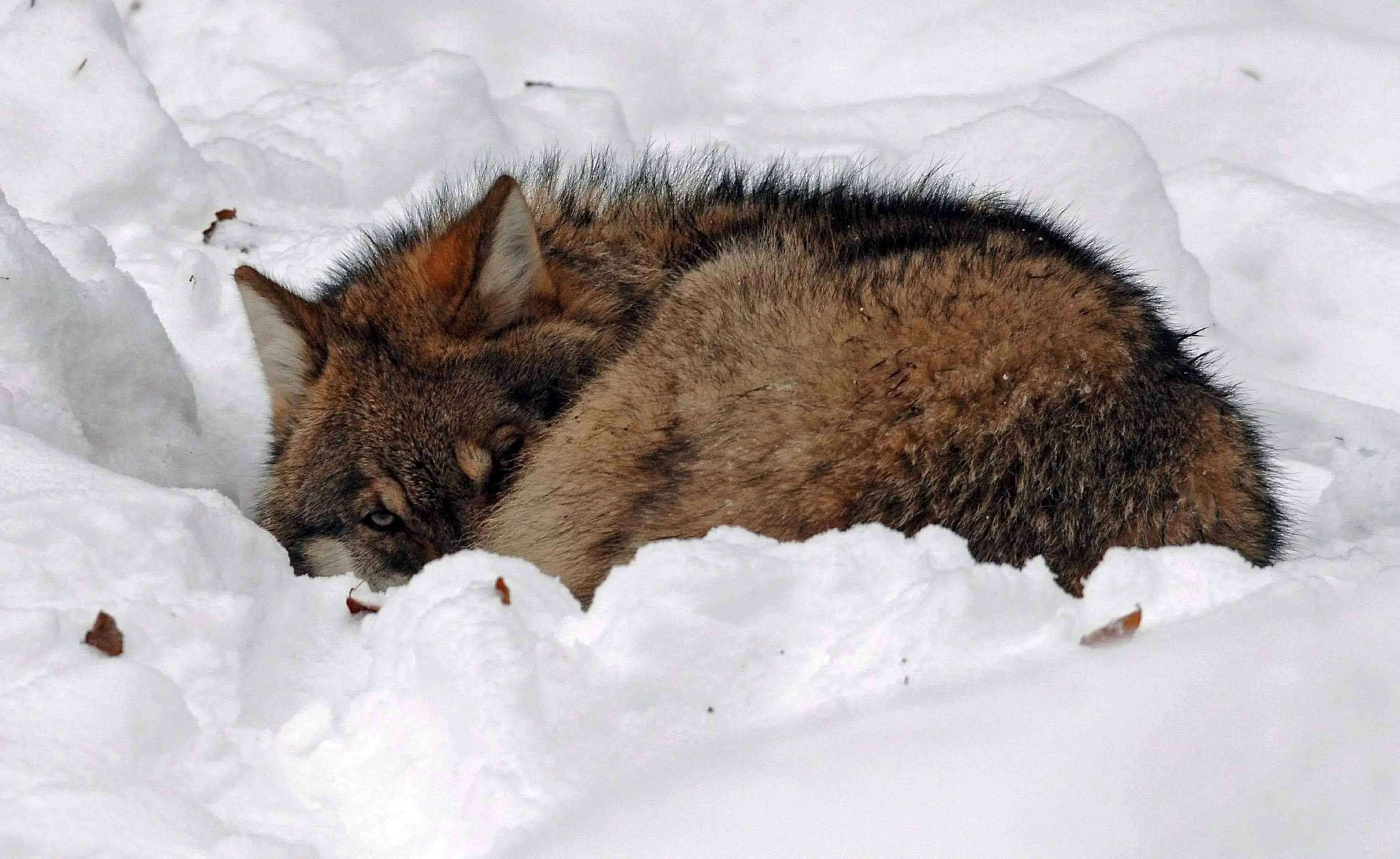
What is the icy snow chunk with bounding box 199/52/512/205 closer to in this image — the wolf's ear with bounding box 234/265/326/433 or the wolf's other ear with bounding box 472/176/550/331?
the wolf's ear with bounding box 234/265/326/433

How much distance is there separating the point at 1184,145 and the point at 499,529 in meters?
5.40

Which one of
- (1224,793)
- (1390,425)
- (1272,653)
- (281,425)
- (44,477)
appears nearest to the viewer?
(1224,793)

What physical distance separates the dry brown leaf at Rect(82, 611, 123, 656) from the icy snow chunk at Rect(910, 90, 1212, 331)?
177 inches

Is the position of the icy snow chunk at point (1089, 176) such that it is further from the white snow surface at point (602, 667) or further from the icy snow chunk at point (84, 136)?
the icy snow chunk at point (84, 136)

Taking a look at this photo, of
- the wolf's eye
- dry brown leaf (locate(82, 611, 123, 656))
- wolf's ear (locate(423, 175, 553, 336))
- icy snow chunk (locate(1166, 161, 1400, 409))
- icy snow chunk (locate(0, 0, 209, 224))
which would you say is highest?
dry brown leaf (locate(82, 611, 123, 656))

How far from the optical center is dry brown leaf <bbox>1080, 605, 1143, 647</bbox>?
257 centimetres

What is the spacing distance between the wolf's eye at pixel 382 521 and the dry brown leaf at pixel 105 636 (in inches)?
53.2

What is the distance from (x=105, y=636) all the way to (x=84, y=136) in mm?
4153

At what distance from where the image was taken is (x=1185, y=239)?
21.9 ft

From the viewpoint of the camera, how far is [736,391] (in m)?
3.38

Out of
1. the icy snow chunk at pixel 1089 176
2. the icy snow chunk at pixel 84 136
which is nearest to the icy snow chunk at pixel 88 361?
the icy snow chunk at pixel 84 136

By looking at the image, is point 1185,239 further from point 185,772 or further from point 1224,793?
point 185,772

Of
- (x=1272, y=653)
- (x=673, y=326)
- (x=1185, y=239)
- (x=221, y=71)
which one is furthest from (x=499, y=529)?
(x=221, y=71)

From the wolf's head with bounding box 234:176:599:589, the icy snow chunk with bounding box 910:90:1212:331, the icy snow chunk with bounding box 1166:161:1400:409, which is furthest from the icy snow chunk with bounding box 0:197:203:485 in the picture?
the icy snow chunk with bounding box 1166:161:1400:409
